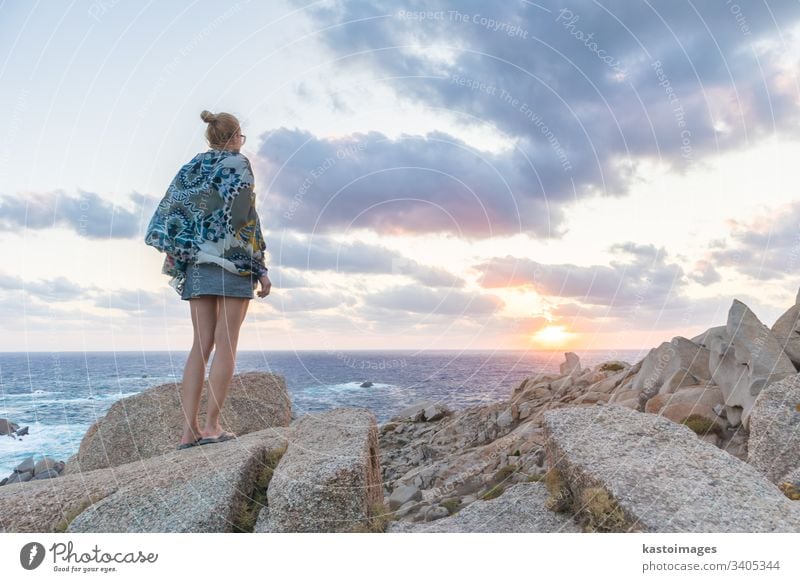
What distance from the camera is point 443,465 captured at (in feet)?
34.9

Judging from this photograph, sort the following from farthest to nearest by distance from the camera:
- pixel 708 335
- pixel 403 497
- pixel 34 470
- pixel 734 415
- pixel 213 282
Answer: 1. pixel 34 470
2. pixel 403 497
3. pixel 708 335
4. pixel 734 415
5. pixel 213 282

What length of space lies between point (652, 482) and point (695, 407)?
3.34m

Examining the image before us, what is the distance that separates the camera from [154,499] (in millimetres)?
4391

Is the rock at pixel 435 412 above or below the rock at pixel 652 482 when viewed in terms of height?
below

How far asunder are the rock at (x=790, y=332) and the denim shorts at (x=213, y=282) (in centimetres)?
608

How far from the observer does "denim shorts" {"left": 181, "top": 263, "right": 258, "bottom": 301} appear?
5047 millimetres

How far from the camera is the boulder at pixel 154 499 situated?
167 inches

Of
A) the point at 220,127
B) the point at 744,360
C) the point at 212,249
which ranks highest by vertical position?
the point at 220,127

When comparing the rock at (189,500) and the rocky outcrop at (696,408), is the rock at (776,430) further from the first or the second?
the rock at (189,500)

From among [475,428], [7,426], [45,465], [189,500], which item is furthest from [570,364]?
[7,426]
